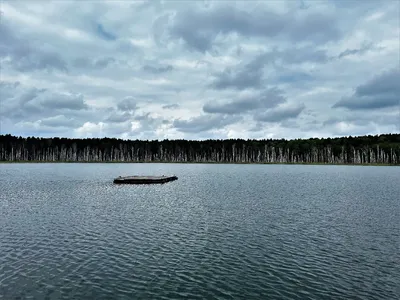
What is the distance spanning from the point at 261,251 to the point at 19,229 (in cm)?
2599

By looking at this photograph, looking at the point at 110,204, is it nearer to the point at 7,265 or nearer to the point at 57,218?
the point at 57,218

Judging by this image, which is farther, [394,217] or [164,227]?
[394,217]

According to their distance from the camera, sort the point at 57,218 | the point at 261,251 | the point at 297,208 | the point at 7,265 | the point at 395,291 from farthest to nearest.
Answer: the point at 297,208 → the point at 57,218 → the point at 261,251 → the point at 7,265 → the point at 395,291

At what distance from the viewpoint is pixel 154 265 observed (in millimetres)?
24406

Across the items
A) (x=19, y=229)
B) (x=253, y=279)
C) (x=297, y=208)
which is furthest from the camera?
(x=297, y=208)

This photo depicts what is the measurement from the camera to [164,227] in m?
36.8

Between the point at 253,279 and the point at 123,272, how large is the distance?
358 inches

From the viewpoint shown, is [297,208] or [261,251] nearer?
[261,251]

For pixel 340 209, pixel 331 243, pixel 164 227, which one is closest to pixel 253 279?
pixel 331 243

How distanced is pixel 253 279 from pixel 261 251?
6451mm

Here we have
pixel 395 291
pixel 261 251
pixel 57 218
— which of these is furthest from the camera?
pixel 57 218

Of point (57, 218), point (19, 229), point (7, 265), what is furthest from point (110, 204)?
point (7, 265)

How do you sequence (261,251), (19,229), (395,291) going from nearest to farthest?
1. (395,291)
2. (261,251)
3. (19,229)

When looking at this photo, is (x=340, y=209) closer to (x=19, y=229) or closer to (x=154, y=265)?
(x=154, y=265)
